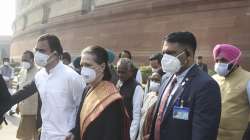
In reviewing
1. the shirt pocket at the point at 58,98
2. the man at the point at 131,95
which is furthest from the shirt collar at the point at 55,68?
the man at the point at 131,95

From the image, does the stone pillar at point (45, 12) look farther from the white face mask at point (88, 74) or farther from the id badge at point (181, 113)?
the id badge at point (181, 113)

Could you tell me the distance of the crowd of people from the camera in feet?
11.5

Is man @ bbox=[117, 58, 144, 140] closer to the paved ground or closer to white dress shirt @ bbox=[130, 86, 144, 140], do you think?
white dress shirt @ bbox=[130, 86, 144, 140]

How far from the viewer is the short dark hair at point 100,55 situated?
158 inches

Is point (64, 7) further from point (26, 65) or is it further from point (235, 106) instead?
point (235, 106)

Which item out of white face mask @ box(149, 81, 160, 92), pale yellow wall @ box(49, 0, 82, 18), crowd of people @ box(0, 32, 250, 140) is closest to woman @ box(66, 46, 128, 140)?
crowd of people @ box(0, 32, 250, 140)

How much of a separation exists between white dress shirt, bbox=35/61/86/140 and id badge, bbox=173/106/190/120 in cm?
117

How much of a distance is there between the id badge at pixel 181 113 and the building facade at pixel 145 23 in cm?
901

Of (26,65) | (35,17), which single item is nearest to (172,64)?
(26,65)

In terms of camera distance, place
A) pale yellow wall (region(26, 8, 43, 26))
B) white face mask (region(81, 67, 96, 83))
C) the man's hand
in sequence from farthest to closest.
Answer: pale yellow wall (region(26, 8, 43, 26)), the man's hand, white face mask (region(81, 67, 96, 83))

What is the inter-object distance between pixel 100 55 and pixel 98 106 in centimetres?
45

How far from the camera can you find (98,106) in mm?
3830

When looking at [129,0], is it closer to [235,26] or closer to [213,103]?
[235,26]

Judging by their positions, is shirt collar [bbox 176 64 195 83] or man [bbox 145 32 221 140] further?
shirt collar [bbox 176 64 195 83]
